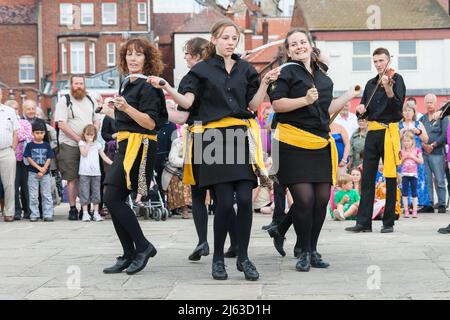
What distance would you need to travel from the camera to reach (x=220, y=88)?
24.0 ft

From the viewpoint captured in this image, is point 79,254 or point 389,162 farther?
point 389,162

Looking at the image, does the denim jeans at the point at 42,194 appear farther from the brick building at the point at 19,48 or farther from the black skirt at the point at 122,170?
the brick building at the point at 19,48

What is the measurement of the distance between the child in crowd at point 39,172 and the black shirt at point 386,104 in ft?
18.5

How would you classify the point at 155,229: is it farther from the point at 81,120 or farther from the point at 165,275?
the point at 165,275

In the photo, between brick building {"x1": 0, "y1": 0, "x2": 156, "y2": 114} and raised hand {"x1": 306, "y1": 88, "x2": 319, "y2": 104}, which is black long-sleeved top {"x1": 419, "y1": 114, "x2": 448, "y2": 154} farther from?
brick building {"x1": 0, "y1": 0, "x2": 156, "y2": 114}

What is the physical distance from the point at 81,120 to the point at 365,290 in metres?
8.70

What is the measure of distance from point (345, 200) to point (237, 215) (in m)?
6.61

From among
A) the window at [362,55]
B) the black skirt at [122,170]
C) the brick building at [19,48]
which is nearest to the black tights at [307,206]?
the black skirt at [122,170]

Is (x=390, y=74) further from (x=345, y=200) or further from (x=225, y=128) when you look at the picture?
(x=225, y=128)

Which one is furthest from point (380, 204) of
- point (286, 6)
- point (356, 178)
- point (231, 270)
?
point (286, 6)

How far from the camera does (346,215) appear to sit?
13.7 metres

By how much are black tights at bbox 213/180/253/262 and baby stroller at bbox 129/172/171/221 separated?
23.5 feet

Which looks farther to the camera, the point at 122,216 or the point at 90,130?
the point at 90,130

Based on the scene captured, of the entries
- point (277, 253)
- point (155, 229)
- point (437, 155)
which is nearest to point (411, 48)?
point (437, 155)
